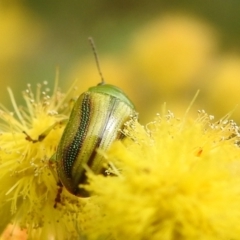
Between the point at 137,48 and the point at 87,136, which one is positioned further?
the point at 137,48

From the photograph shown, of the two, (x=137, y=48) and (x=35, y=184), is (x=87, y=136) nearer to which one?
(x=35, y=184)

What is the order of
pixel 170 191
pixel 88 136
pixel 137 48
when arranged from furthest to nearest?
pixel 137 48 < pixel 88 136 < pixel 170 191

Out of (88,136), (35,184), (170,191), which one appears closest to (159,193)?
(170,191)

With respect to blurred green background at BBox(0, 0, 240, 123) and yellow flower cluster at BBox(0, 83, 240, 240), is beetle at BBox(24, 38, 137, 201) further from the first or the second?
blurred green background at BBox(0, 0, 240, 123)

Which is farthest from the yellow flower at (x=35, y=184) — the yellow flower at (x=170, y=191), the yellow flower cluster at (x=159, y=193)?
the yellow flower at (x=170, y=191)

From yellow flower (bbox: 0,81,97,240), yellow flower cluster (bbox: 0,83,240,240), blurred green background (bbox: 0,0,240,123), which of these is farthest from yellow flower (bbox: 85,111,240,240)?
blurred green background (bbox: 0,0,240,123)

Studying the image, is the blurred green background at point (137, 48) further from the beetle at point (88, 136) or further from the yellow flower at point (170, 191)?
the yellow flower at point (170, 191)

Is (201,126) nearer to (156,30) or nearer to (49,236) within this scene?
(49,236)
